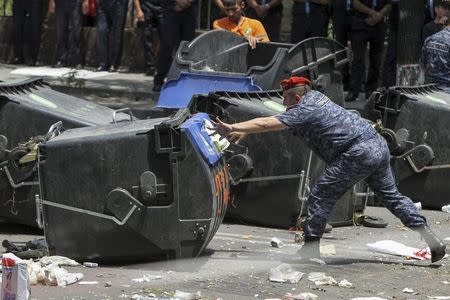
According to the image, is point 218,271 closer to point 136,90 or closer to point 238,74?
point 238,74

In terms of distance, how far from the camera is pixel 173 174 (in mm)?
9062

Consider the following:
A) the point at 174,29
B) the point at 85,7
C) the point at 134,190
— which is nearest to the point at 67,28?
the point at 85,7

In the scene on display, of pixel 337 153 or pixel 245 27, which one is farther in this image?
pixel 245 27

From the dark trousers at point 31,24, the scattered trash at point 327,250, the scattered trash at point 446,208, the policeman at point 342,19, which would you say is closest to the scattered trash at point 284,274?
the scattered trash at point 327,250

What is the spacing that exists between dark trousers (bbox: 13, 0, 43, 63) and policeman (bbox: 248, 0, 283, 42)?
4.58 meters

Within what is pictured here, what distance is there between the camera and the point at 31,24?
2153 cm

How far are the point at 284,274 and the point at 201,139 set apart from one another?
1.09 m

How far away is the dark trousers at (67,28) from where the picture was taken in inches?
817

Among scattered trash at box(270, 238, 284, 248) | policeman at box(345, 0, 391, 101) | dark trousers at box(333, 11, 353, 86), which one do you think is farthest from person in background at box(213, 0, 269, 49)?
scattered trash at box(270, 238, 284, 248)

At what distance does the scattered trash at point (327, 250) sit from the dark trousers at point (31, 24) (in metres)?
12.1

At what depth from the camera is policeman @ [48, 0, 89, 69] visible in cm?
2075

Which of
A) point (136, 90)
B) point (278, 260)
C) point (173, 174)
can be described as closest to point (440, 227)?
point (278, 260)

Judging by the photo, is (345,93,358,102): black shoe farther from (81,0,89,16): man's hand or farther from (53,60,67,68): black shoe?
(53,60,67,68): black shoe

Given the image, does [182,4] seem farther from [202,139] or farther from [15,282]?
[15,282]
